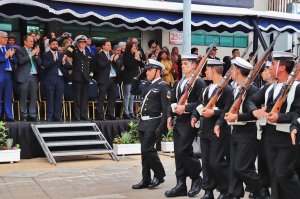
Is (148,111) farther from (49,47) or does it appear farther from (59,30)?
(59,30)

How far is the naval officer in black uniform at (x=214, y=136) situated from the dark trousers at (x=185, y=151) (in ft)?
1.34

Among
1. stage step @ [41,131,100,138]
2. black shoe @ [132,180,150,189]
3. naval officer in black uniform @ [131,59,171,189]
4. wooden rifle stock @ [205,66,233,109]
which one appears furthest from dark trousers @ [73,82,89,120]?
wooden rifle stock @ [205,66,233,109]

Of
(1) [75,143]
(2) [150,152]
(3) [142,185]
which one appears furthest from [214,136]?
(1) [75,143]

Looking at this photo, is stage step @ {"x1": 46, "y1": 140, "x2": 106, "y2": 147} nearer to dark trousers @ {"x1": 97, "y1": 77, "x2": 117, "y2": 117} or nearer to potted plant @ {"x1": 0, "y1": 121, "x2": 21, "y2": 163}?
potted plant @ {"x1": 0, "y1": 121, "x2": 21, "y2": 163}

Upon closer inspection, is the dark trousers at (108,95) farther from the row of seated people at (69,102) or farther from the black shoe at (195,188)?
the black shoe at (195,188)

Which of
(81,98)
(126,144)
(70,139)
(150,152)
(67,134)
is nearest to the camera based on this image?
(150,152)

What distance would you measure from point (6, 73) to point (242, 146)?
657 cm

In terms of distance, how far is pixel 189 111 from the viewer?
7.67 meters

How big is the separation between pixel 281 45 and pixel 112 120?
40.1ft

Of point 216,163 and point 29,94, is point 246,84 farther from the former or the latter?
point 29,94

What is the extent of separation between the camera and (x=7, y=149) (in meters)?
10.9

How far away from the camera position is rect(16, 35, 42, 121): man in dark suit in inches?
450

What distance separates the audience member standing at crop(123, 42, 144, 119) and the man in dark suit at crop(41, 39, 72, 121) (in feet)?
4.96

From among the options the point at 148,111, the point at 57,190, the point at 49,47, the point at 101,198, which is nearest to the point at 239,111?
the point at 148,111
